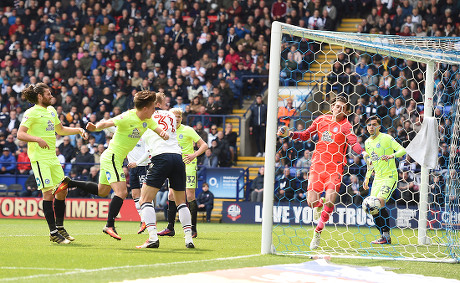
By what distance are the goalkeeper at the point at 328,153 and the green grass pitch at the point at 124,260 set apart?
3.66 feet

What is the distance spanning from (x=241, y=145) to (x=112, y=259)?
46.2 ft

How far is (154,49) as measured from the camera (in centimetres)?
2411

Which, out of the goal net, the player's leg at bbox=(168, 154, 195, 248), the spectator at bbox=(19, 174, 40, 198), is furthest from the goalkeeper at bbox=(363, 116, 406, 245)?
the spectator at bbox=(19, 174, 40, 198)

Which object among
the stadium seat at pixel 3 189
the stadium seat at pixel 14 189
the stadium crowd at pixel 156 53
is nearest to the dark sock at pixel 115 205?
the stadium crowd at pixel 156 53

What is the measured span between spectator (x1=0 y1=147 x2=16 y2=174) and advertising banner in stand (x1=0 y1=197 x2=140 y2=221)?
2.19 meters

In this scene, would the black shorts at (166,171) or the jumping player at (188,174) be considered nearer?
the black shorts at (166,171)

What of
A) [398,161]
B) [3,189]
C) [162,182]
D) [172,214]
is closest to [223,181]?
[398,161]

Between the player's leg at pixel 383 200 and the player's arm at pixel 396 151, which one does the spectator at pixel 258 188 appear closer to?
the player's leg at pixel 383 200

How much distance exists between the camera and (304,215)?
17.1 metres

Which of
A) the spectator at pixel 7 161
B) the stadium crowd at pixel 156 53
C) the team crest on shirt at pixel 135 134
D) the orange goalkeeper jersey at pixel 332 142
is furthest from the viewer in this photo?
the spectator at pixel 7 161

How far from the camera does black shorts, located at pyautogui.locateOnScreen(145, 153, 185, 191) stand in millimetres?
8766

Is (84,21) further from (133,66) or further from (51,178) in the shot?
(51,178)

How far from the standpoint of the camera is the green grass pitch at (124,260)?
250 inches

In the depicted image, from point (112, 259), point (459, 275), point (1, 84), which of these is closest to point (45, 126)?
point (112, 259)
